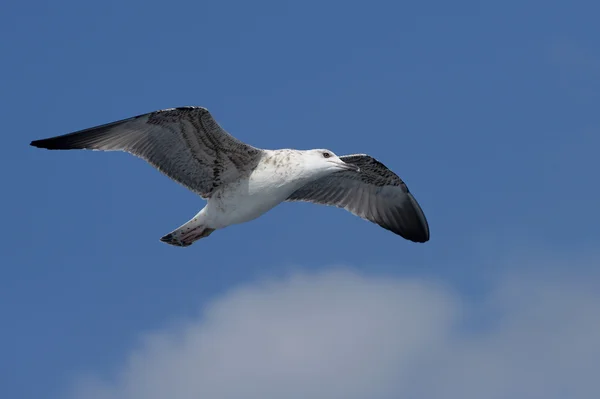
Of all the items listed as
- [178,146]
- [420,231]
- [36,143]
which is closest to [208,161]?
[178,146]

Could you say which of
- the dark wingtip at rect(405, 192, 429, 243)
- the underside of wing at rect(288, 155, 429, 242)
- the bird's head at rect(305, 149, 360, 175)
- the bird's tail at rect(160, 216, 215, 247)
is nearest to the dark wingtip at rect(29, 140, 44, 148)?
the bird's tail at rect(160, 216, 215, 247)

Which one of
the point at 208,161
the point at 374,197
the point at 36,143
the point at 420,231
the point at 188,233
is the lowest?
the point at 188,233

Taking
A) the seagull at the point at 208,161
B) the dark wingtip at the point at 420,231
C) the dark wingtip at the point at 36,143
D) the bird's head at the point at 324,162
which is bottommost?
the dark wingtip at the point at 36,143

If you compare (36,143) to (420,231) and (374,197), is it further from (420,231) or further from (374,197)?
(420,231)

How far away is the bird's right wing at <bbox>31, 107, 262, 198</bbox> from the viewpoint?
55.9 ft

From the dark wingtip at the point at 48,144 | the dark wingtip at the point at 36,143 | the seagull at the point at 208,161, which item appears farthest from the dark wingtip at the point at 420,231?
the dark wingtip at the point at 36,143

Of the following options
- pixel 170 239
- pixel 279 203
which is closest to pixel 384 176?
pixel 279 203

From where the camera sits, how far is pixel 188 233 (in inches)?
713

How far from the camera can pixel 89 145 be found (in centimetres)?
1756

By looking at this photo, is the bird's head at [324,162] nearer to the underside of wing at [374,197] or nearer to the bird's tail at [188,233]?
the underside of wing at [374,197]

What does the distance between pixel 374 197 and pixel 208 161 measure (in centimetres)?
421

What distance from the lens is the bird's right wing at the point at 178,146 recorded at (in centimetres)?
1703

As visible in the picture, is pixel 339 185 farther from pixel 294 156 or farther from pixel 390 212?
pixel 294 156

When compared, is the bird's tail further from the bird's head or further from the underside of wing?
the underside of wing
